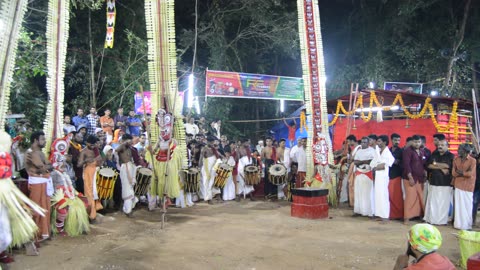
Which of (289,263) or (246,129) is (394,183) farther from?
(246,129)

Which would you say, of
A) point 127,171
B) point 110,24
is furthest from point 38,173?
point 110,24

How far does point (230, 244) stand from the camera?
20.3ft

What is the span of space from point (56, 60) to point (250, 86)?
9.39m

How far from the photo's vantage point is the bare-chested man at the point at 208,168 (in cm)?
1053

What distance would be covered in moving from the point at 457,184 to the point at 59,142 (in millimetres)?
6636

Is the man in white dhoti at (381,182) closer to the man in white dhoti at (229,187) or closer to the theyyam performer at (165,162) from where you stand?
the theyyam performer at (165,162)

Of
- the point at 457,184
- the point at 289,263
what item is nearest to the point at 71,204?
the point at 289,263

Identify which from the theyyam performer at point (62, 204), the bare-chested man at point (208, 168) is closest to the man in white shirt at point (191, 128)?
the bare-chested man at point (208, 168)

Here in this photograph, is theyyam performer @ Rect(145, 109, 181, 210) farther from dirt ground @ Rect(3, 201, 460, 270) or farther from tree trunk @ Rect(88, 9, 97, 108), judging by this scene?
tree trunk @ Rect(88, 9, 97, 108)

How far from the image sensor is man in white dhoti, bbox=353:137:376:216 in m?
8.52

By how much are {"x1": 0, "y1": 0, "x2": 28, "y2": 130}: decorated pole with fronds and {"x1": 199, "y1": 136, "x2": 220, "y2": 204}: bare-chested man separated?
18.4 ft

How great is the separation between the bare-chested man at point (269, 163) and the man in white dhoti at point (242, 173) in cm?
42

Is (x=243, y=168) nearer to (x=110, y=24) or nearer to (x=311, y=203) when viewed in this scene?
(x=311, y=203)

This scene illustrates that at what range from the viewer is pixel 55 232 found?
21.6 ft
